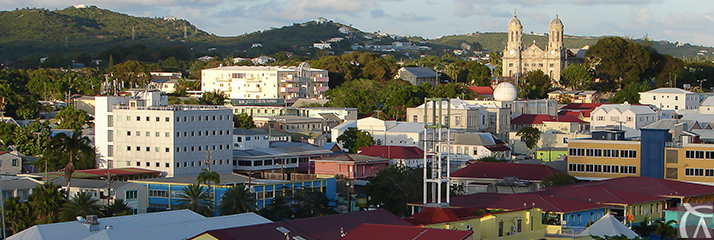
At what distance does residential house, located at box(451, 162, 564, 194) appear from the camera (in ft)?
183

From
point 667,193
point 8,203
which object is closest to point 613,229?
point 667,193

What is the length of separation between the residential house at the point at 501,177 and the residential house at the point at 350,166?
19.4 feet

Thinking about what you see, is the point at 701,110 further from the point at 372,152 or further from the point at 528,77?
the point at 372,152

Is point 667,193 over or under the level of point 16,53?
under

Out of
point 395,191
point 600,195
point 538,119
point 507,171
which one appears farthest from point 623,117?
point 395,191

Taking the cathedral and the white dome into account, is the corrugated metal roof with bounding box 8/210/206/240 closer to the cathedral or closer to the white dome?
the white dome

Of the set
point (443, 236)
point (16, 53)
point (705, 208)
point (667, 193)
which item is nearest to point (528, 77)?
point (667, 193)

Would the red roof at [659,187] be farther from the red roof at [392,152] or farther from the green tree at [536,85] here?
the green tree at [536,85]

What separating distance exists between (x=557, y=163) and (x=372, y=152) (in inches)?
555

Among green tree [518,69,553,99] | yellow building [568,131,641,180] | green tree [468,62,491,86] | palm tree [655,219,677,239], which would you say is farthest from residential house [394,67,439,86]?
palm tree [655,219,677,239]

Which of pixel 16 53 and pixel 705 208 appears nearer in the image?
pixel 705 208

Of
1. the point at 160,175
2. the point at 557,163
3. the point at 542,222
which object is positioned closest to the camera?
the point at 542,222

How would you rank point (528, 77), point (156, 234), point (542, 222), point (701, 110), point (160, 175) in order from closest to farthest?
1. point (156, 234)
2. point (542, 222)
3. point (160, 175)
4. point (701, 110)
5. point (528, 77)

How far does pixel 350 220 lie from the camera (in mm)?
37031
